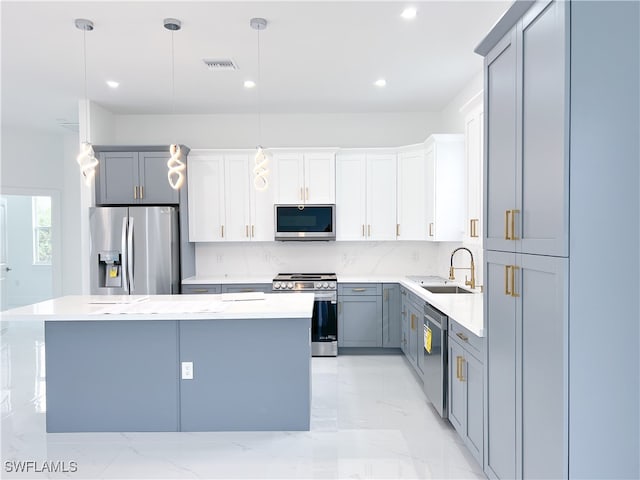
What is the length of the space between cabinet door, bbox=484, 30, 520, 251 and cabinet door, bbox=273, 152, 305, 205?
9.90 feet

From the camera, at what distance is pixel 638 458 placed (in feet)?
5.24

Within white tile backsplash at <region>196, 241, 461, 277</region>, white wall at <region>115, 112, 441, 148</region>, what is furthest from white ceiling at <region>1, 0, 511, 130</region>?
white tile backsplash at <region>196, 241, 461, 277</region>

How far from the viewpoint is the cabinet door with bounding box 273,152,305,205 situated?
5180 mm

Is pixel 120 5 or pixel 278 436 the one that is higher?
pixel 120 5

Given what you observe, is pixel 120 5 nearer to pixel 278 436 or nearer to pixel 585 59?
pixel 585 59

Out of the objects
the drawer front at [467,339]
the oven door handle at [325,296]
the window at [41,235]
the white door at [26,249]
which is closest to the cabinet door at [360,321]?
the oven door handle at [325,296]

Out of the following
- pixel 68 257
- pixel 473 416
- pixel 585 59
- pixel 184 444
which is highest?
pixel 585 59

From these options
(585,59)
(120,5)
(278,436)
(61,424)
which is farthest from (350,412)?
(120,5)

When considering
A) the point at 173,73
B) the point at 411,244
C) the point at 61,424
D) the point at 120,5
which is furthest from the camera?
the point at 411,244

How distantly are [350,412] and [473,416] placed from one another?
115 centimetres

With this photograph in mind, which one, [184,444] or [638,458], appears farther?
[184,444]

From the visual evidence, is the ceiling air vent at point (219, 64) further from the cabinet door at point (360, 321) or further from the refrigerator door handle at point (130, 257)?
the cabinet door at point (360, 321)

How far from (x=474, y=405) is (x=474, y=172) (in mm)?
1750

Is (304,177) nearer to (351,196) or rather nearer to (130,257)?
(351,196)
